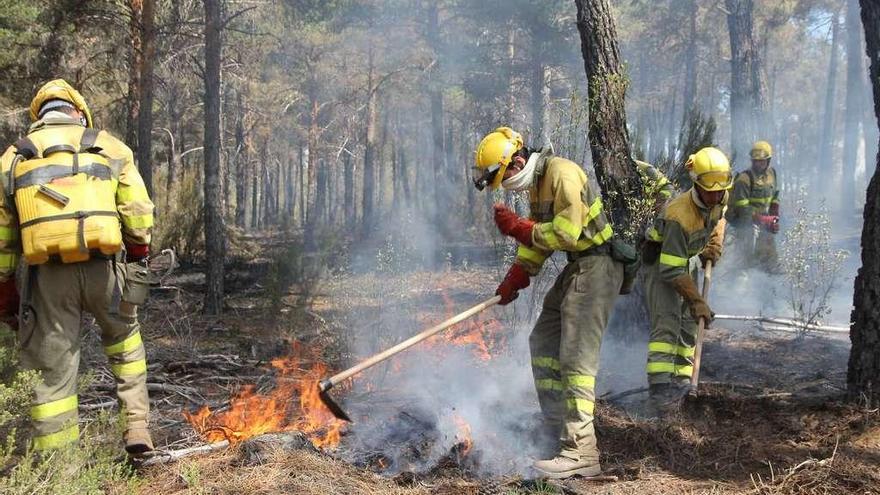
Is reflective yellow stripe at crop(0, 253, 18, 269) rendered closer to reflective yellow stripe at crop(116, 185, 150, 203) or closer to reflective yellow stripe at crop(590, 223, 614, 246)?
reflective yellow stripe at crop(116, 185, 150, 203)

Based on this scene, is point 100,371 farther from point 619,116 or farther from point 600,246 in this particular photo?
point 619,116

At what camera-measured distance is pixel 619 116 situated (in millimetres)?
6246

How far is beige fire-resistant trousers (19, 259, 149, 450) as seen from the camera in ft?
11.6

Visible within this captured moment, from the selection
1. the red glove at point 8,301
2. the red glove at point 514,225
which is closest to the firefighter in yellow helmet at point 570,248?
the red glove at point 514,225

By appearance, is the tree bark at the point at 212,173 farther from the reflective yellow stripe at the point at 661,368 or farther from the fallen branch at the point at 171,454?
the reflective yellow stripe at the point at 661,368

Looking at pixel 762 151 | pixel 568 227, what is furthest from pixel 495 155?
pixel 762 151

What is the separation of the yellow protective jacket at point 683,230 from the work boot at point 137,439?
146 inches

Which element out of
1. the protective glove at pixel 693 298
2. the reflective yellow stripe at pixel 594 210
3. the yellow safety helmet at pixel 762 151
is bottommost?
the protective glove at pixel 693 298

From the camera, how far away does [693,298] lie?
488 cm

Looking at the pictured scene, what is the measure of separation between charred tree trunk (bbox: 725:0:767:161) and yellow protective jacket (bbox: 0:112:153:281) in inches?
479

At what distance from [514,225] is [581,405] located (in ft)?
3.84

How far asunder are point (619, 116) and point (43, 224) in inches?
191

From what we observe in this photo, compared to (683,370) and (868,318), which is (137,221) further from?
(868,318)

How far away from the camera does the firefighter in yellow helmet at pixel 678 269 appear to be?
4.88 meters
